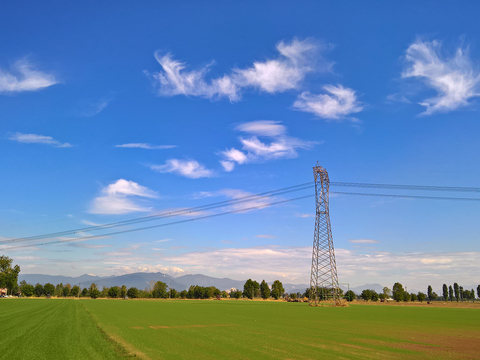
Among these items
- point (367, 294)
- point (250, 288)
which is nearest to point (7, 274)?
point (250, 288)

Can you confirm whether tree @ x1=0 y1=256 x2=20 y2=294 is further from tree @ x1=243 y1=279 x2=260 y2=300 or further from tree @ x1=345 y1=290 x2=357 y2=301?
tree @ x1=345 y1=290 x2=357 y2=301

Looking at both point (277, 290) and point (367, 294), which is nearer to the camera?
point (367, 294)

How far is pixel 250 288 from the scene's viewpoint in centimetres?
19400

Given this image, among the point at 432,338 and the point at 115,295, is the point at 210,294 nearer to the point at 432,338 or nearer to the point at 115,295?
the point at 115,295

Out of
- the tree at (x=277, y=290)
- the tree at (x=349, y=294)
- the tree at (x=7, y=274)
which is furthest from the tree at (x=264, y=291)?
the tree at (x=7, y=274)

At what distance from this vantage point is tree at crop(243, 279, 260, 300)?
19312cm

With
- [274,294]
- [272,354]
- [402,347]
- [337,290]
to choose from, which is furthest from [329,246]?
[274,294]

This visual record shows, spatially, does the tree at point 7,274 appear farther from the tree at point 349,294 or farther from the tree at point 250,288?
the tree at point 349,294

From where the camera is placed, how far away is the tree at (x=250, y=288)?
19312cm

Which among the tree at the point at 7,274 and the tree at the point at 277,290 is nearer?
the tree at the point at 7,274

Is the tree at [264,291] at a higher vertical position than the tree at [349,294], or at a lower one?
lower

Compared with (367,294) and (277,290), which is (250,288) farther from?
(367,294)

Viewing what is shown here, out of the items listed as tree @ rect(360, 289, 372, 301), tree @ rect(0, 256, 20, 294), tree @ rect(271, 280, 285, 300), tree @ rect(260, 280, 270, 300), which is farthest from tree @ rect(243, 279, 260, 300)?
tree @ rect(0, 256, 20, 294)

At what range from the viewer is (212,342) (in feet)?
63.0
